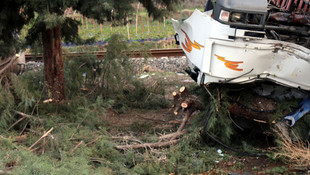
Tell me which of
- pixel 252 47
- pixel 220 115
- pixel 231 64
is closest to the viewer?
pixel 252 47

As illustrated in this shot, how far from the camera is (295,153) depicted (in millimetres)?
5418

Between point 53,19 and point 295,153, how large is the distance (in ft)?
14.7

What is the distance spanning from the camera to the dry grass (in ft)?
17.6

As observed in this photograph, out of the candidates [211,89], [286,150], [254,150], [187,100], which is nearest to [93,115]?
[187,100]

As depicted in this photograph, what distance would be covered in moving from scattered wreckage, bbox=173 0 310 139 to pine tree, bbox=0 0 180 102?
1.65m

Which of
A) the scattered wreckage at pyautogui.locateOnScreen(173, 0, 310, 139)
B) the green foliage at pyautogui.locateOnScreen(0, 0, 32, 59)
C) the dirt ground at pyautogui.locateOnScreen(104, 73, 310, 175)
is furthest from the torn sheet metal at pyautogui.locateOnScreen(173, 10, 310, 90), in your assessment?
the green foliage at pyautogui.locateOnScreen(0, 0, 32, 59)

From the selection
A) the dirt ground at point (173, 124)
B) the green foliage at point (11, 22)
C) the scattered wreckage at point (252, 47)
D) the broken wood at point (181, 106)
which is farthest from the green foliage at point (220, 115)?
the green foliage at point (11, 22)

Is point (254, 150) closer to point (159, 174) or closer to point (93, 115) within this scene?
point (159, 174)

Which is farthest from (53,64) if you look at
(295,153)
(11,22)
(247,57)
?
(295,153)

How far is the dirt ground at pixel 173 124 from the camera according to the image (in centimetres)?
591

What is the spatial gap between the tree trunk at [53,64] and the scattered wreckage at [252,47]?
352 cm

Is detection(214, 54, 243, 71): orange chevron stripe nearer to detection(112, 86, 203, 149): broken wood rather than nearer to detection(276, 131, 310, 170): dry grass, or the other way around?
detection(276, 131, 310, 170): dry grass

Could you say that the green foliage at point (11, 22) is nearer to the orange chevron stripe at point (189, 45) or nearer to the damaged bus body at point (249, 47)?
the orange chevron stripe at point (189, 45)

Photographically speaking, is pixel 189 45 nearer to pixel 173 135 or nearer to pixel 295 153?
pixel 173 135
